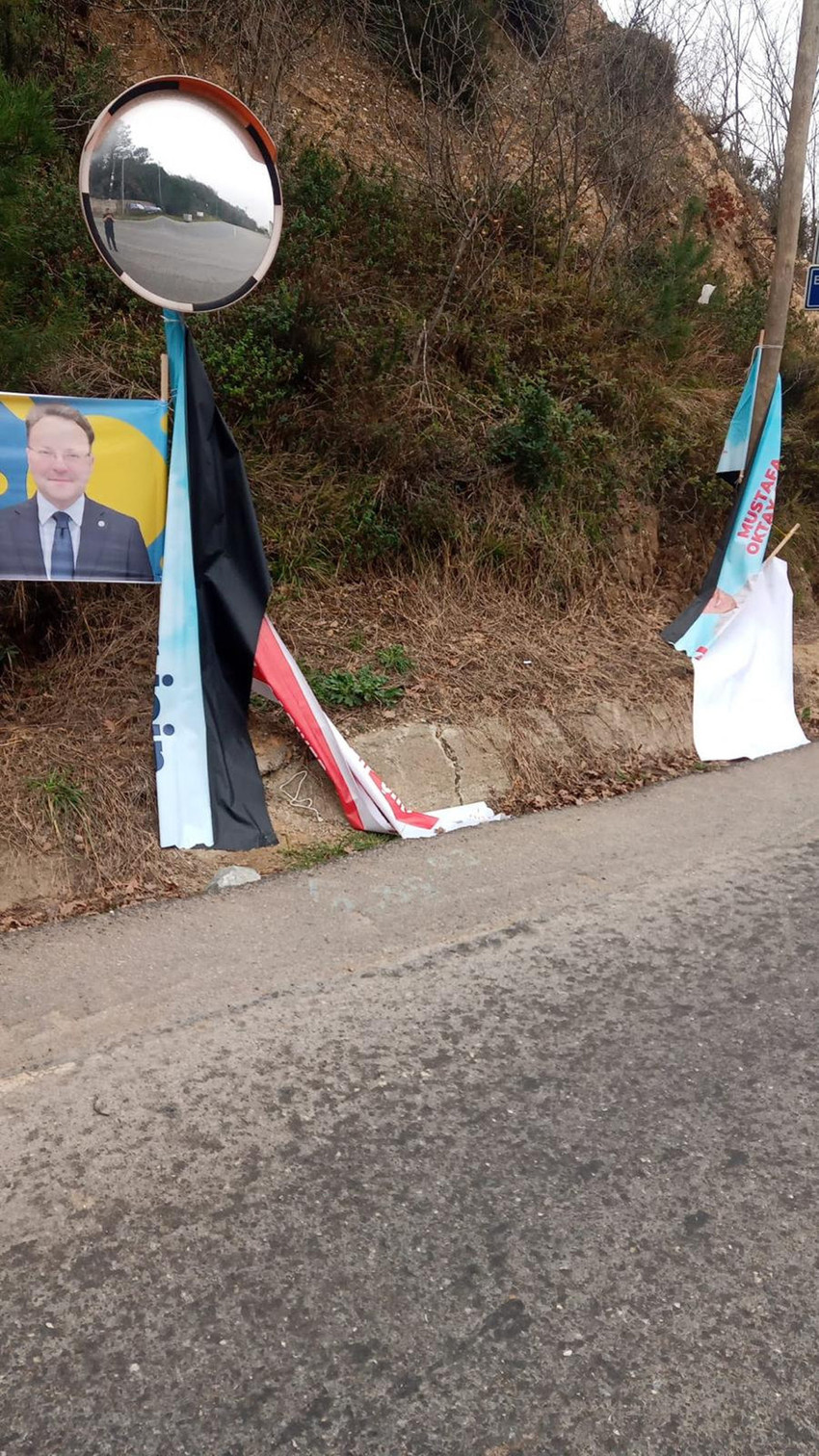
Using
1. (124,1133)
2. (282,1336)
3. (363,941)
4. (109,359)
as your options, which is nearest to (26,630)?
(109,359)

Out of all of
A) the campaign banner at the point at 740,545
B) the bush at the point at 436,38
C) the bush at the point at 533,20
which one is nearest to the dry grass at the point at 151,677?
the campaign banner at the point at 740,545

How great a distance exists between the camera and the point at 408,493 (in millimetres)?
8016

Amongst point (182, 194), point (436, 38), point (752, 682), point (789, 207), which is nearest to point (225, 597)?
point (182, 194)

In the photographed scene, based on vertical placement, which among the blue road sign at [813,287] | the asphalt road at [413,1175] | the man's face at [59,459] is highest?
the blue road sign at [813,287]

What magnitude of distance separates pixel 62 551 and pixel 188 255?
1.54m

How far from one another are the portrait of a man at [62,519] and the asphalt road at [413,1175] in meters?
1.83

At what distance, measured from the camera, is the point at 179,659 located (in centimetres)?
555


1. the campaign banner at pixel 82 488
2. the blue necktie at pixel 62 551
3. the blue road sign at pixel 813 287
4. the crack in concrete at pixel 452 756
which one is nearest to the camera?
the campaign banner at pixel 82 488

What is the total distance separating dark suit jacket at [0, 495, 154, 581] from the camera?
532cm

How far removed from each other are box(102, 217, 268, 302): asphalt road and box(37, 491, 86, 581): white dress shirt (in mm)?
1106

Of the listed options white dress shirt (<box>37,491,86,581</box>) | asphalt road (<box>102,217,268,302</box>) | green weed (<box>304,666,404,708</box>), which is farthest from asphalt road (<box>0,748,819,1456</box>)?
asphalt road (<box>102,217,268,302</box>)

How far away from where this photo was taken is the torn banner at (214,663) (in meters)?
5.45

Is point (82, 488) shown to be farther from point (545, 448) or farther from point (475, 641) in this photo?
point (545, 448)

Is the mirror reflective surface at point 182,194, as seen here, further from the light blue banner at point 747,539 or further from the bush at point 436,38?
the bush at point 436,38
